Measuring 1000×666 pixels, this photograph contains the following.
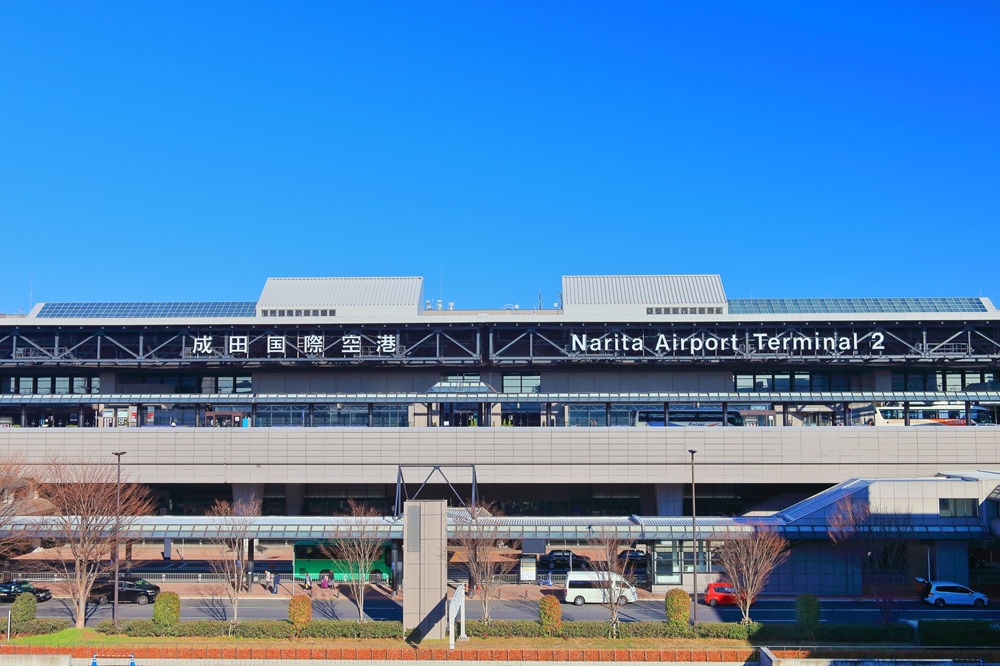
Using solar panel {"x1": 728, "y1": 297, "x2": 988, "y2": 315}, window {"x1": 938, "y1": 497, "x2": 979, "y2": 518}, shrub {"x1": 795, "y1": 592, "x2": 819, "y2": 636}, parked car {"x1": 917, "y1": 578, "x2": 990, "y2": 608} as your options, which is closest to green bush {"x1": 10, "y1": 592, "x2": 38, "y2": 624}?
shrub {"x1": 795, "y1": 592, "x2": 819, "y2": 636}

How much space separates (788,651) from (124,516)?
1408 inches

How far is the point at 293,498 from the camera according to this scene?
70438 millimetres

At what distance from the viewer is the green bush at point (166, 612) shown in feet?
138

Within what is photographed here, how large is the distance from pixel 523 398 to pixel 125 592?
3348 cm

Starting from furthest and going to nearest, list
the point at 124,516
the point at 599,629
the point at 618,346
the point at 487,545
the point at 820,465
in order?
the point at 618,346
the point at 820,465
the point at 124,516
the point at 487,545
the point at 599,629

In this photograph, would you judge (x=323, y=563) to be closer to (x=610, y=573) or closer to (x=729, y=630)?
(x=610, y=573)

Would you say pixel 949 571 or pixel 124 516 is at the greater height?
pixel 124 516

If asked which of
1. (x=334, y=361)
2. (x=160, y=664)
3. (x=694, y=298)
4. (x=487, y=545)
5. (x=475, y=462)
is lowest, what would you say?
(x=160, y=664)

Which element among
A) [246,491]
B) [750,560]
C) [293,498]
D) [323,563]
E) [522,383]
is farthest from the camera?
[522,383]

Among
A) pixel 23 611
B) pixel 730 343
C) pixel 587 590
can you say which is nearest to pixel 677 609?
pixel 587 590

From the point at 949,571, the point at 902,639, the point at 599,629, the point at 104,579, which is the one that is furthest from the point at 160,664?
the point at 949,571

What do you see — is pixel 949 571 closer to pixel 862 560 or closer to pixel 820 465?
pixel 862 560

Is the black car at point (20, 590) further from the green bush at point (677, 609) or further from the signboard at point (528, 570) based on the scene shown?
the green bush at point (677, 609)

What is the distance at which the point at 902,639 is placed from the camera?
4044 centimetres
